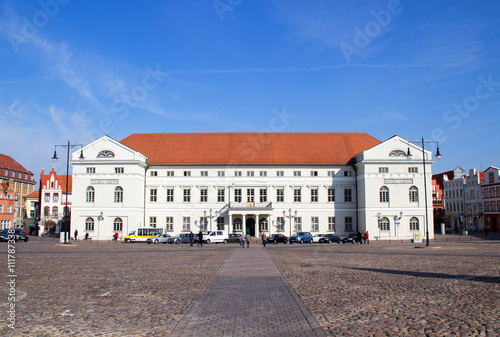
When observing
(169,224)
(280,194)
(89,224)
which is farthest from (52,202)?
(280,194)

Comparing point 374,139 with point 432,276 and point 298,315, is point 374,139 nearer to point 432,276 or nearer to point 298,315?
point 432,276

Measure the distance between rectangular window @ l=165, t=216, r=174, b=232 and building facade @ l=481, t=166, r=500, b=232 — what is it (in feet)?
197

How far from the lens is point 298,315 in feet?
32.1

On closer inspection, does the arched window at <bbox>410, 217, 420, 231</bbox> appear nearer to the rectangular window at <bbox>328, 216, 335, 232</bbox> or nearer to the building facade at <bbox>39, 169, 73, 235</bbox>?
the rectangular window at <bbox>328, 216, 335, 232</bbox>

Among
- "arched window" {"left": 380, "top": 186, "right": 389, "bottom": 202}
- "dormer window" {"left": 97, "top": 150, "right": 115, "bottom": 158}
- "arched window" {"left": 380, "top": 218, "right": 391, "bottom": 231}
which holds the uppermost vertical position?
"dormer window" {"left": 97, "top": 150, "right": 115, "bottom": 158}

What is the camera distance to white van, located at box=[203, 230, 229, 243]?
1911 inches

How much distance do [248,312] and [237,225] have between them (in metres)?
45.7

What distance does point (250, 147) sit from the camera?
58594mm

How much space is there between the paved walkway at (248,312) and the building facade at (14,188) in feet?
246

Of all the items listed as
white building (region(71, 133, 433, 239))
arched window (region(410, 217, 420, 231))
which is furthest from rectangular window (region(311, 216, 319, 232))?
arched window (region(410, 217, 420, 231))

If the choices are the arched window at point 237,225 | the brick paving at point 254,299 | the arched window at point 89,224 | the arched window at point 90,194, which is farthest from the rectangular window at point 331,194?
the brick paving at point 254,299

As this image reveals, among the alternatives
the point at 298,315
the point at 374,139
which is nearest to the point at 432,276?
the point at 298,315

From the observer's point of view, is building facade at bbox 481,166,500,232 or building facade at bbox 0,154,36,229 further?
building facade at bbox 481,166,500,232

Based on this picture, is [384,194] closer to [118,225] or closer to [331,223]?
[331,223]
